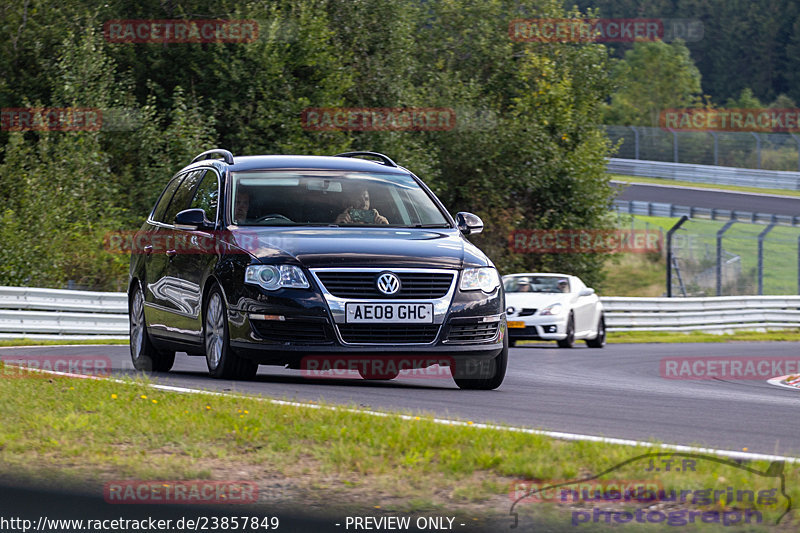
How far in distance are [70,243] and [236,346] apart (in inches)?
581

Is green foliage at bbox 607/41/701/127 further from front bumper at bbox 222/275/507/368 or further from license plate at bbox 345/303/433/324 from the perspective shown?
license plate at bbox 345/303/433/324

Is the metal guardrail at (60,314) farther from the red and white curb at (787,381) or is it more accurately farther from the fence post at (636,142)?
the fence post at (636,142)

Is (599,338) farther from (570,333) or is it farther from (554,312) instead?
(554,312)

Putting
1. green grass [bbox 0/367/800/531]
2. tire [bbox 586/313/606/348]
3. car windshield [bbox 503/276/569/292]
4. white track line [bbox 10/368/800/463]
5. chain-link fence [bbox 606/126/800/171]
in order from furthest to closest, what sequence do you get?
chain-link fence [bbox 606/126/800/171]
tire [bbox 586/313/606/348]
car windshield [bbox 503/276/569/292]
white track line [bbox 10/368/800/463]
green grass [bbox 0/367/800/531]

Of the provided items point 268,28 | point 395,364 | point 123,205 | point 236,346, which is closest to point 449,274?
point 395,364

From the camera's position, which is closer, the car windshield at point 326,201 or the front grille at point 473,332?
the front grille at point 473,332

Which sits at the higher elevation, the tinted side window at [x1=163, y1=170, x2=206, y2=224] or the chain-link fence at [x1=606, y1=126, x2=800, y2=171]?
the tinted side window at [x1=163, y1=170, x2=206, y2=224]

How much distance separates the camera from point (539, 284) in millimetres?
22125

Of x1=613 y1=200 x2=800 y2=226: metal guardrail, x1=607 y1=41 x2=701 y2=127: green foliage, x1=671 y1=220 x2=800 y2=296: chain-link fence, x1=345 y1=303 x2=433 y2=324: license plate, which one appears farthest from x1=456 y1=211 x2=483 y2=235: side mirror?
x1=607 y1=41 x2=701 y2=127: green foliage

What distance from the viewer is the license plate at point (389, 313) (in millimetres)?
8844

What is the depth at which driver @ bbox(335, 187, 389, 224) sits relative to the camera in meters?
9.90

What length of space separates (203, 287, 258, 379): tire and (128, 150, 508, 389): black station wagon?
0.04 ft

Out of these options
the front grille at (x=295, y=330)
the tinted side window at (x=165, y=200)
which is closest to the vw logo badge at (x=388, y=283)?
the front grille at (x=295, y=330)

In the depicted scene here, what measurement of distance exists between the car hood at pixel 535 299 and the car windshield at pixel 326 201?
10.6 meters
